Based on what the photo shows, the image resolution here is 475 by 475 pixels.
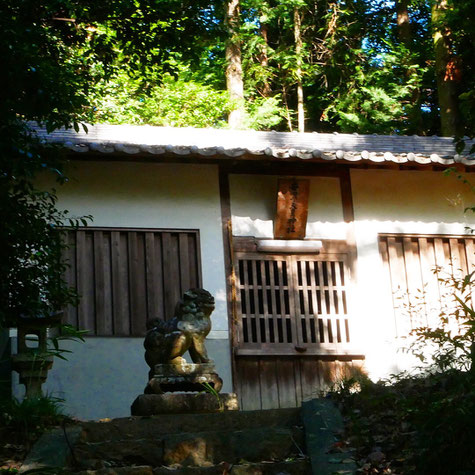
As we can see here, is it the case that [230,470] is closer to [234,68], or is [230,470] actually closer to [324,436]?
[324,436]

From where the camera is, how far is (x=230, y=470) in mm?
7305

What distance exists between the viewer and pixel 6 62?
8.46 meters

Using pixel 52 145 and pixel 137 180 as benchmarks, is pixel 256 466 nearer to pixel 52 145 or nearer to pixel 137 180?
pixel 52 145

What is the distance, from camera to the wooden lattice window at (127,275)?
12.5m

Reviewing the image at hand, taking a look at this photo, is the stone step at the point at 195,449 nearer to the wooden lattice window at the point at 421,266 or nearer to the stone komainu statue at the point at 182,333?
the stone komainu statue at the point at 182,333

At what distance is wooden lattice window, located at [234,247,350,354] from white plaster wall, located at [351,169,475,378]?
282 mm

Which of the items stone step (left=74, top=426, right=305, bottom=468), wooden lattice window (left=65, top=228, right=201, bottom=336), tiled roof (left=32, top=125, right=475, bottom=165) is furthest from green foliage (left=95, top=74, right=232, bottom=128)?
stone step (left=74, top=426, right=305, bottom=468)

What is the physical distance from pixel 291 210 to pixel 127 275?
2.34 m

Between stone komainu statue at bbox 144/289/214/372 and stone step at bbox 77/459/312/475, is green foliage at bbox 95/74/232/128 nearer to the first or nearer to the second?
stone komainu statue at bbox 144/289/214/372

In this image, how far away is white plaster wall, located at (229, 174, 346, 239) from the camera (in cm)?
1336

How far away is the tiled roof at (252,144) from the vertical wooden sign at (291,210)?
1.78ft

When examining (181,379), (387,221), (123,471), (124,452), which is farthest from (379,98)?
(123,471)

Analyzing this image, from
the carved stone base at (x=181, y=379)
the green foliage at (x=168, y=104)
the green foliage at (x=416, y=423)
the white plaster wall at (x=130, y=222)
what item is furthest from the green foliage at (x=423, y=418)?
the green foliage at (x=168, y=104)

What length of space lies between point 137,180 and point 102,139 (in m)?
0.89
